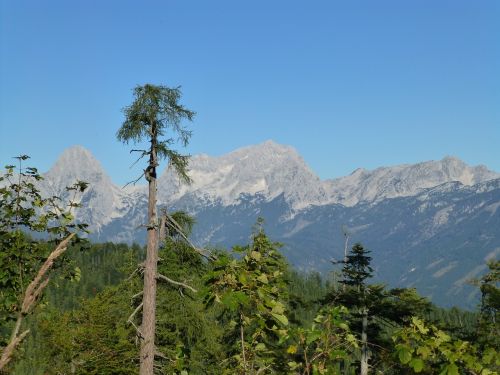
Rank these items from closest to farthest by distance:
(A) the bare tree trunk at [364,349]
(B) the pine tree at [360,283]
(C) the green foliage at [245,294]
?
(C) the green foliage at [245,294]
(B) the pine tree at [360,283]
(A) the bare tree trunk at [364,349]

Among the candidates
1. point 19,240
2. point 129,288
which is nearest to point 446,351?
point 19,240

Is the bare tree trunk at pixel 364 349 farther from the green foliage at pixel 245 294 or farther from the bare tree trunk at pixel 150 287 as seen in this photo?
the green foliage at pixel 245 294

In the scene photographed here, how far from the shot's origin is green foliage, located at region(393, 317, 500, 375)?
5434 mm

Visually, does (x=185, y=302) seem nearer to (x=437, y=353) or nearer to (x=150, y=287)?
(x=150, y=287)

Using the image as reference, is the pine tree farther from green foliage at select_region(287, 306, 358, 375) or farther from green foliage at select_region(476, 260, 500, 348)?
green foliage at select_region(287, 306, 358, 375)

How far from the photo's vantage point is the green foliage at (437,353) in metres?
5.43

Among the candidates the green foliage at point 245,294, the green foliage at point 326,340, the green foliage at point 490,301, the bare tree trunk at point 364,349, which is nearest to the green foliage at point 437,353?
the green foliage at point 326,340

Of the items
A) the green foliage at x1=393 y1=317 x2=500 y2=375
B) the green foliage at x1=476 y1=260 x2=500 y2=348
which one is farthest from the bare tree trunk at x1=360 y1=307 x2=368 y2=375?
the green foliage at x1=393 y1=317 x2=500 y2=375

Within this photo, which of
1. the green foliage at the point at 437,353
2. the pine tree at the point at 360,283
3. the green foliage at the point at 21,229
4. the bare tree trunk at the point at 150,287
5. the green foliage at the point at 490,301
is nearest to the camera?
the green foliage at the point at 437,353

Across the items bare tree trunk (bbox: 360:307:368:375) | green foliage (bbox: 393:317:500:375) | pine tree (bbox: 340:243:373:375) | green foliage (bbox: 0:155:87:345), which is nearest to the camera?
green foliage (bbox: 393:317:500:375)

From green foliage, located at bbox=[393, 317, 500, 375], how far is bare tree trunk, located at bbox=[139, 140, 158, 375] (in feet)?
27.2

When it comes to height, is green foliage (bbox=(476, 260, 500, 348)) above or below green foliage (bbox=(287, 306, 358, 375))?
above

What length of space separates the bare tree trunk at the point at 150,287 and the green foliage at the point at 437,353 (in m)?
8.29

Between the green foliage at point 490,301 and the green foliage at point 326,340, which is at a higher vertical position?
the green foliage at point 490,301
